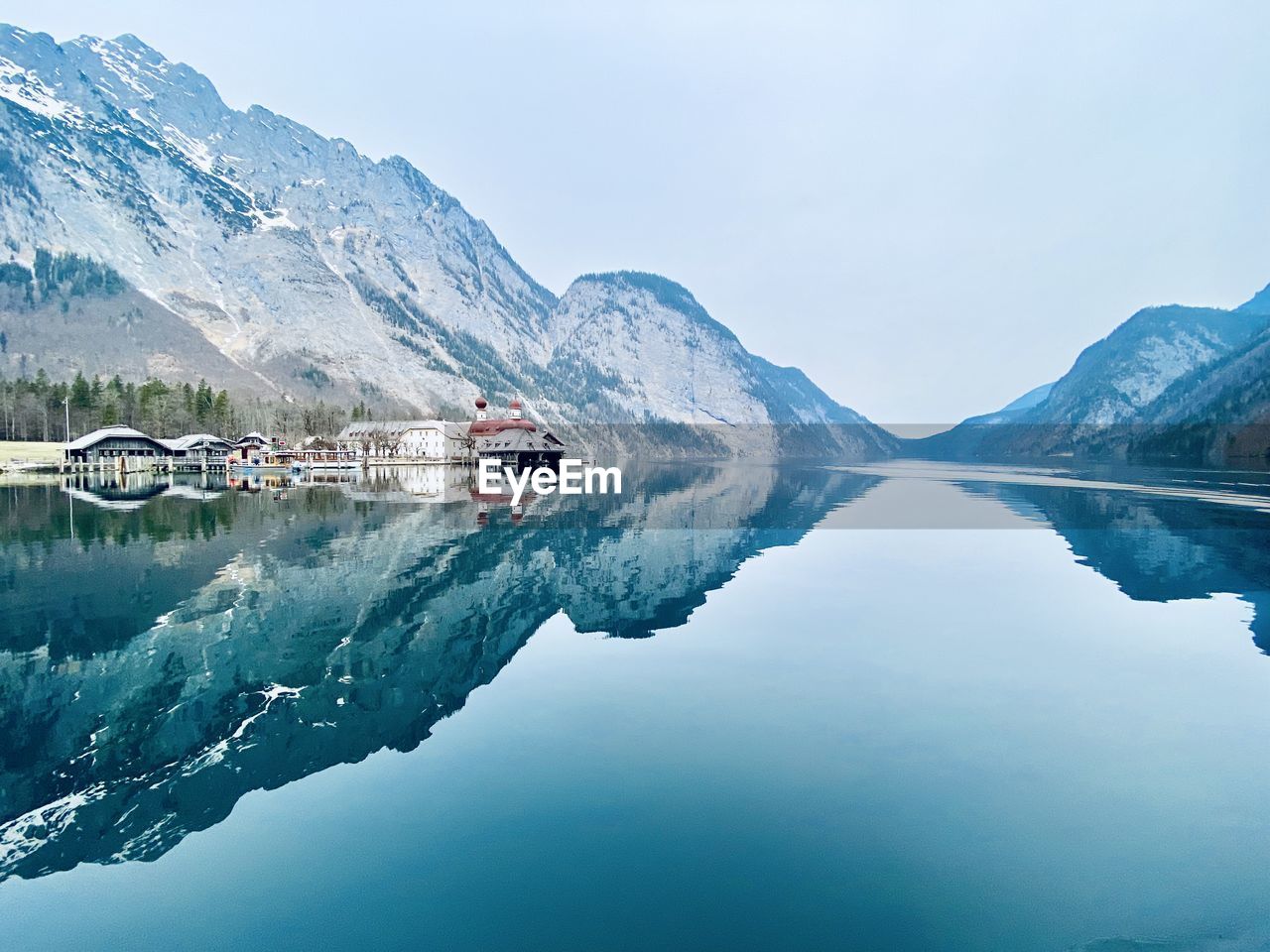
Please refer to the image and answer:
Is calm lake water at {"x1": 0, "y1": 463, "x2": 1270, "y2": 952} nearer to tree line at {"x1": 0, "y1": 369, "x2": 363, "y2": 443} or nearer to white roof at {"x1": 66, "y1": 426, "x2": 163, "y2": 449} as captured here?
white roof at {"x1": 66, "y1": 426, "x2": 163, "y2": 449}

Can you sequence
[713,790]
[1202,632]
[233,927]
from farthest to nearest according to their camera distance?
[1202,632], [713,790], [233,927]


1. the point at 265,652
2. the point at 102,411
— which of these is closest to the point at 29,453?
the point at 102,411

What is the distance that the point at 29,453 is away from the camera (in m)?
116

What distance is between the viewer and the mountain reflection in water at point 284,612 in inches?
521

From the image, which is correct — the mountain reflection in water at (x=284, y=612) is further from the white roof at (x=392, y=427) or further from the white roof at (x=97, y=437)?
the white roof at (x=392, y=427)

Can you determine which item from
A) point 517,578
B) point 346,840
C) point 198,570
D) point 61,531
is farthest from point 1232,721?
point 61,531

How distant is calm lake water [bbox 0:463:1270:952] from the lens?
9.48m

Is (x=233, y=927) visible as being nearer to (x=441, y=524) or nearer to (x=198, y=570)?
(x=198, y=570)

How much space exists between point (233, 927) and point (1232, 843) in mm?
14892

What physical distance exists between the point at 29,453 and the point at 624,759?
469 ft

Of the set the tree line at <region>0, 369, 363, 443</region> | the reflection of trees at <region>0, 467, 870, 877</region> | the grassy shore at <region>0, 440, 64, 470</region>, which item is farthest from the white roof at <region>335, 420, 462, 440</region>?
the reflection of trees at <region>0, 467, 870, 877</region>

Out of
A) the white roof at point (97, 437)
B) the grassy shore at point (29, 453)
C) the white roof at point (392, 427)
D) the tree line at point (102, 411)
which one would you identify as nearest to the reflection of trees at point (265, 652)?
the white roof at point (97, 437)

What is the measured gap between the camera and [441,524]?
49469 millimetres

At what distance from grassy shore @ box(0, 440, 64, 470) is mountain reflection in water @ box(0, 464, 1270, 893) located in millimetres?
61963
